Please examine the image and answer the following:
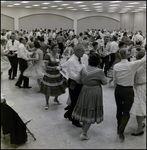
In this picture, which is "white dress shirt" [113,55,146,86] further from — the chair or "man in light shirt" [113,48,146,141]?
the chair

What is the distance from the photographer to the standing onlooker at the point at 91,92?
312 cm

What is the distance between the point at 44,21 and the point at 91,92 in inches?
789

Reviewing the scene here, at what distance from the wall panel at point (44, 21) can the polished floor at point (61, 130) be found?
17.4 m

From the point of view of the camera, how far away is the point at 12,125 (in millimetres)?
3090

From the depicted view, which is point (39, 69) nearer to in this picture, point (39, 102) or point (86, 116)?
point (39, 102)

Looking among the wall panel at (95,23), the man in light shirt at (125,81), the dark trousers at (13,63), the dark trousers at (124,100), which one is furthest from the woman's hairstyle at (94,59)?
the wall panel at (95,23)

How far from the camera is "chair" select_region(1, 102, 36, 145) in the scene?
303 centimetres

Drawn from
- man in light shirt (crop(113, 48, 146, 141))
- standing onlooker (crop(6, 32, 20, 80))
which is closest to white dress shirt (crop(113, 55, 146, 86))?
man in light shirt (crop(113, 48, 146, 141))

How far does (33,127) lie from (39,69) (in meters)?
2.04

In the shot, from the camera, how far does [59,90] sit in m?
4.53

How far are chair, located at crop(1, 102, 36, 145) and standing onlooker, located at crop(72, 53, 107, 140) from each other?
0.83 m

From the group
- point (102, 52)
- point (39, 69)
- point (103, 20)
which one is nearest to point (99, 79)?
point (39, 69)

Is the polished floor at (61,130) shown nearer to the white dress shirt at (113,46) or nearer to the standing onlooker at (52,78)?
the standing onlooker at (52,78)

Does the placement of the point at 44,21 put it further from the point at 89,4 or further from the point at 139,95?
the point at 139,95
